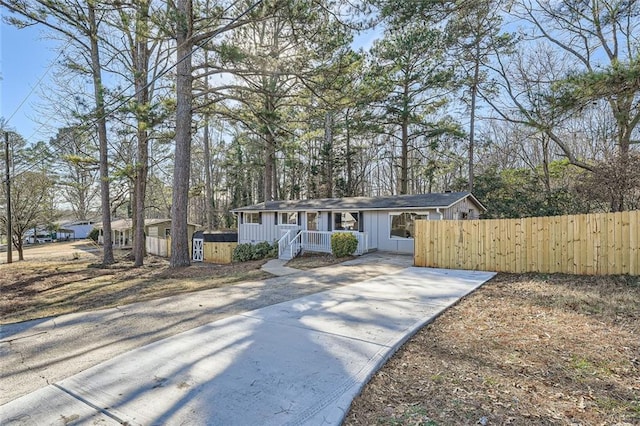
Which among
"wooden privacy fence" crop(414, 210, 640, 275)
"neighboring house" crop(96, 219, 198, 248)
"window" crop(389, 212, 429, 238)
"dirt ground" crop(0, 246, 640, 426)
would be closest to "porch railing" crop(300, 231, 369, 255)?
"window" crop(389, 212, 429, 238)

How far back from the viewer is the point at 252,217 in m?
19.3

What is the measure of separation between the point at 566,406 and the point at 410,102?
1882 centimetres

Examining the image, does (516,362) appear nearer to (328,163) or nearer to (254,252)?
(254,252)

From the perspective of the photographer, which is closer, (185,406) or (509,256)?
(185,406)

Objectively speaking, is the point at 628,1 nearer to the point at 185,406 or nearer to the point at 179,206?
the point at 185,406

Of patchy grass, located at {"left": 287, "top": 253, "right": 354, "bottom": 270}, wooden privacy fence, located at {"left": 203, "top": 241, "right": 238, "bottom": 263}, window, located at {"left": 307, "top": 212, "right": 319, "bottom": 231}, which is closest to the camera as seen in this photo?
patchy grass, located at {"left": 287, "top": 253, "right": 354, "bottom": 270}

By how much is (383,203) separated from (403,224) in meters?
1.32

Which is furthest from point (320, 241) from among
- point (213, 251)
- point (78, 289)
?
point (78, 289)

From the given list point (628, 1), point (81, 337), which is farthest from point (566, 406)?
point (628, 1)

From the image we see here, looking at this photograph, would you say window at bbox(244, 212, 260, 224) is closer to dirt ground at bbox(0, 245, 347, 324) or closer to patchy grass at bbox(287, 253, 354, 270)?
patchy grass at bbox(287, 253, 354, 270)

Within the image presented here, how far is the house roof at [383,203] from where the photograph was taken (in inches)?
556

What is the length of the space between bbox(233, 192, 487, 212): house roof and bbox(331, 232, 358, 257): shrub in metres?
2.09

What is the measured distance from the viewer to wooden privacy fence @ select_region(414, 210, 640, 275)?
7336mm

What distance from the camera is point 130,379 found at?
9.53 feet
